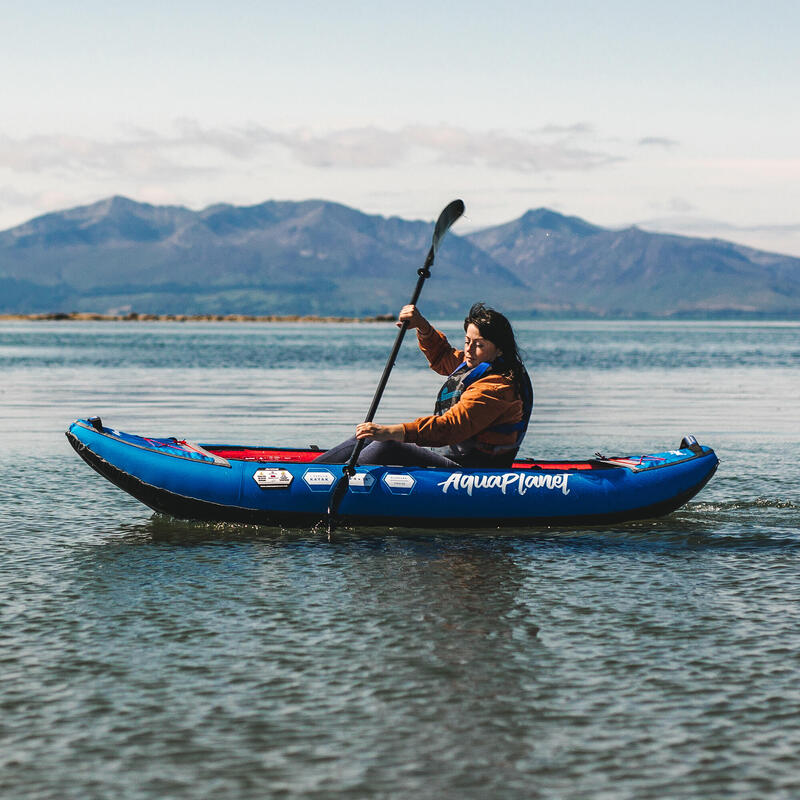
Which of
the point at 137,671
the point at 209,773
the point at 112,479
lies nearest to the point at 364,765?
the point at 209,773

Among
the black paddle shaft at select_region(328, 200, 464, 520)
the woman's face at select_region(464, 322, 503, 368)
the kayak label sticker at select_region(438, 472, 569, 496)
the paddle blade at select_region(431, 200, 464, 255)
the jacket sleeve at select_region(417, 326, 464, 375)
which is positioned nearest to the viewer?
the woman's face at select_region(464, 322, 503, 368)

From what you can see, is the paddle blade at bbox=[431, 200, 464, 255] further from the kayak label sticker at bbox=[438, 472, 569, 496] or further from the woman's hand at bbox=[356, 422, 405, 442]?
the woman's hand at bbox=[356, 422, 405, 442]

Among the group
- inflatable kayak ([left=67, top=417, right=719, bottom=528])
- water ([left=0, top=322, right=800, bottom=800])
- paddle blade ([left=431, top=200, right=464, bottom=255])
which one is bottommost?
water ([left=0, top=322, right=800, bottom=800])

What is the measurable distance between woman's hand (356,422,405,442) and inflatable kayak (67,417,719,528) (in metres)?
0.67

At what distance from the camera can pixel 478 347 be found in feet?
35.3

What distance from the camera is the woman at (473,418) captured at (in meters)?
10.6

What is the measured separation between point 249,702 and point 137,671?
896 mm

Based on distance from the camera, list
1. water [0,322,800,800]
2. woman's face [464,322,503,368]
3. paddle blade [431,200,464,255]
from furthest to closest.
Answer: paddle blade [431,200,464,255] → woman's face [464,322,503,368] → water [0,322,800,800]

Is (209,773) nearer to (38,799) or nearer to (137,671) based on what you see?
(38,799)

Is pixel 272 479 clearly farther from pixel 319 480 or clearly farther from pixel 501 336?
pixel 501 336

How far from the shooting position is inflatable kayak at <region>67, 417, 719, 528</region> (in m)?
10.9

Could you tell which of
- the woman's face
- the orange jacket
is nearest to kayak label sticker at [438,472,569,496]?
the orange jacket

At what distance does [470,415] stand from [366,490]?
125cm

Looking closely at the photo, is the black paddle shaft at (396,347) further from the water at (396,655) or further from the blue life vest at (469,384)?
the blue life vest at (469,384)
